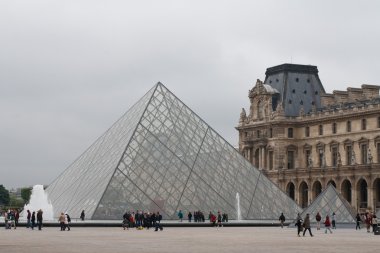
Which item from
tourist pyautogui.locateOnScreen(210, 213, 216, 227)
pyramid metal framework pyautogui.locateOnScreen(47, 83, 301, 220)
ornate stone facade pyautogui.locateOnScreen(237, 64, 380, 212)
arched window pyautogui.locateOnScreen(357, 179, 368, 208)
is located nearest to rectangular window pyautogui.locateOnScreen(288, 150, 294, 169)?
ornate stone facade pyautogui.locateOnScreen(237, 64, 380, 212)

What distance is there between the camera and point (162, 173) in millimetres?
45406

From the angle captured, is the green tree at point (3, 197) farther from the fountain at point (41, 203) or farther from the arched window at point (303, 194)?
the fountain at point (41, 203)

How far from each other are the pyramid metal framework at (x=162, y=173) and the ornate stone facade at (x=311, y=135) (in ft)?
119

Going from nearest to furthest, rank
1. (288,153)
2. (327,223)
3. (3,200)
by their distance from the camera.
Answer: (327,223) → (288,153) → (3,200)

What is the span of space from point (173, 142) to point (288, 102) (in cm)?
5390

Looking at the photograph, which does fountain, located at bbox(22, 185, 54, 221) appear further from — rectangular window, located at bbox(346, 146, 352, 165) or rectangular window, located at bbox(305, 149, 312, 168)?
rectangular window, located at bbox(305, 149, 312, 168)

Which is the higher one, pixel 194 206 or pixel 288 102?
pixel 288 102

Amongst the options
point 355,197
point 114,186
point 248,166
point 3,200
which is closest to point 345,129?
point 355,197

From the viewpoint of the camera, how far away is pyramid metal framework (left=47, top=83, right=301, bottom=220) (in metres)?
43.9

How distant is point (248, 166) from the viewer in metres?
49.3

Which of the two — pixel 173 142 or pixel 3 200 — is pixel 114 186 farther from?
pixel 3 200

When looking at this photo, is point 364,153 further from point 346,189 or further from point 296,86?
point 296,86

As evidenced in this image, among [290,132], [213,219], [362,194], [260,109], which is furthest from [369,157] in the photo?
[213,219]

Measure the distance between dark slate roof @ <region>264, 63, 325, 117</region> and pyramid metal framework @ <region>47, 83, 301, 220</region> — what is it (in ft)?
165
